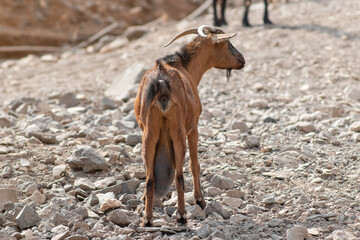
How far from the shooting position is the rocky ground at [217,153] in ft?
15.9

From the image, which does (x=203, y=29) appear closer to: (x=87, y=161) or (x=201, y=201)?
(x=201, y=201)

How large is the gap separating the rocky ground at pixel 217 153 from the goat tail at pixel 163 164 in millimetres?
304

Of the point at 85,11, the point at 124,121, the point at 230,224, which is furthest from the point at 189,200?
the point at 85,11

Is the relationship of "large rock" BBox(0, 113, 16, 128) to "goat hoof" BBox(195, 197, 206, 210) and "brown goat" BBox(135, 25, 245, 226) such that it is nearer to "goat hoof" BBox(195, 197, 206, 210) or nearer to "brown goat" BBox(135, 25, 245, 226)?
"brown goat" BBox(135, 25, 245, 226)

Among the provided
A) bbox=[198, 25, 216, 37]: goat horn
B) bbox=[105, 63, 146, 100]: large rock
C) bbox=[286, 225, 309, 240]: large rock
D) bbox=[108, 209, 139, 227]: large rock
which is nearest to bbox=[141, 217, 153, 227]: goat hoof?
bbox=[108, 209, 139, 227]: large rock

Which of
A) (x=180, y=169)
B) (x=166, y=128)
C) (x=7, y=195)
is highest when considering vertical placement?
(x=166, y=128)

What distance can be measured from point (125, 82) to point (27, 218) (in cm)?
537

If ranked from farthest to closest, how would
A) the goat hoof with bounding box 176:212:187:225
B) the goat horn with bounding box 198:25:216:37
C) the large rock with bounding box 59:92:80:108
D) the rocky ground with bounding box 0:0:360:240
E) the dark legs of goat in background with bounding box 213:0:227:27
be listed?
the dark legs of goat in background with bounding box 213:0:227:27 < the large rock with bounding box 59:92:80:108 < the goat horn with bounding box 198:25:216:37 < the rocky ground with bounding box 0:0:360:240 < the goat hoof with bounding box 176:212:187:225

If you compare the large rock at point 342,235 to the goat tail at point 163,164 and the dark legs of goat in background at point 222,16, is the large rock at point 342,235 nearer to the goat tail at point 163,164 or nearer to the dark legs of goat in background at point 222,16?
the goat tail at point 163,164

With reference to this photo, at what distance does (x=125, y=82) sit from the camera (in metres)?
9.96

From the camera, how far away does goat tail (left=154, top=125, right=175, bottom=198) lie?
187 inches

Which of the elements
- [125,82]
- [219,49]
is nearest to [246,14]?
[125,82]

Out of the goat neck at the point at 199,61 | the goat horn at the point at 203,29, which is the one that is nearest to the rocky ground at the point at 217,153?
the goat neck at the point at 199,61

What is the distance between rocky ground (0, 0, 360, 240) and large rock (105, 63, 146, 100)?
1.0 inches
